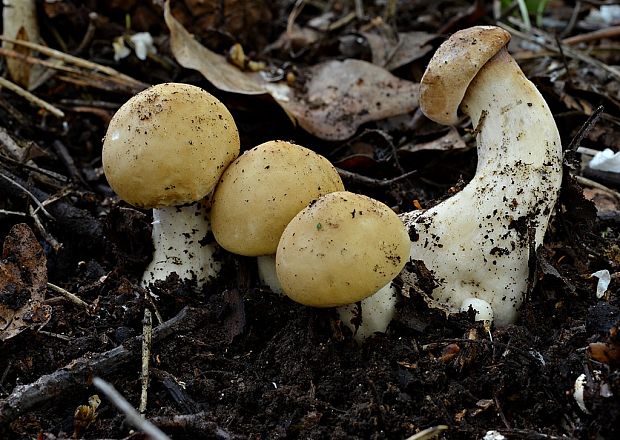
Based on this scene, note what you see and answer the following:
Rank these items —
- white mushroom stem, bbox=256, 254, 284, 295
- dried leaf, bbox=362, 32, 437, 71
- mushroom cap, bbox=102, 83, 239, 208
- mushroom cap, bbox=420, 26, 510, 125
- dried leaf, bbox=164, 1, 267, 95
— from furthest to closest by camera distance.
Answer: dried leaf, bbox=362, 32, 437, 71
dried leaf, bbox=164, 1, 267, 95
white mushroom stem, bbox=256, 254, 284, 295
mushroom cap, bbox=420, 26, 510, 125
mushroom cap, bbox=102, 83, 239, 208

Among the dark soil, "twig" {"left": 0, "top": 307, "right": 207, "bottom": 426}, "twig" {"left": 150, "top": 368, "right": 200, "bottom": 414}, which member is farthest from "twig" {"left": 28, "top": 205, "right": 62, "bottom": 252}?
"twig" {"left": 150, "top": 368, "right": 200, "bottom": 414}

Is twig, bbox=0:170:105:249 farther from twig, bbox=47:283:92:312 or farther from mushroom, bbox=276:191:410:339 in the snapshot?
mushroom, bbox=276:191:410:339

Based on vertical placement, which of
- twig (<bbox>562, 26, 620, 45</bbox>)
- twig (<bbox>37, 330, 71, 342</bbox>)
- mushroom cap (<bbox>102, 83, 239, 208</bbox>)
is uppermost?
mushroom cap (<bbox>102, 83, 239, 208</bbox>)

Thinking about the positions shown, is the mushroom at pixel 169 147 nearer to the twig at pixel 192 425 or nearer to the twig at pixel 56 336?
the twig at pixel 56 336

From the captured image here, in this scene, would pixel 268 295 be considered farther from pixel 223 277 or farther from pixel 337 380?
pixel 337 380

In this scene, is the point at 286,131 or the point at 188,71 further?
the point at 188,71

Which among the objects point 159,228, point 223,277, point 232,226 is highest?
point 232,226

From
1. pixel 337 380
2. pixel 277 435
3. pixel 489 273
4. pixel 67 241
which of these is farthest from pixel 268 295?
pixel 67 241
